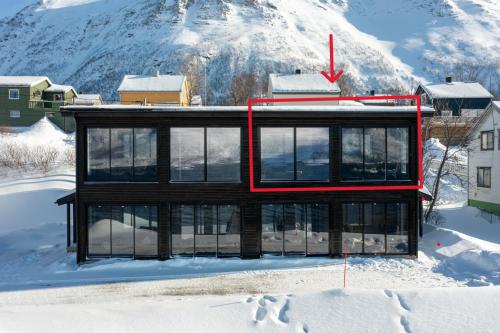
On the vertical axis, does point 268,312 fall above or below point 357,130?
below

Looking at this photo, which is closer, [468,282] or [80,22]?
[468,282]

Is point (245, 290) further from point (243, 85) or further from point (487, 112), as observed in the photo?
point (243, 85)

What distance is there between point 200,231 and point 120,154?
4870mm

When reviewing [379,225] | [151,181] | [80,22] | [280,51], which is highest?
[80,22]

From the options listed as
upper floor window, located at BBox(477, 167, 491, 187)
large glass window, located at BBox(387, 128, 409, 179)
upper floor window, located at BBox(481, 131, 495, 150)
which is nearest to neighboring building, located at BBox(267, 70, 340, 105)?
upper floor window, located at BBox(481, 131, 495, 150)

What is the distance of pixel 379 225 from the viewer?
1862 cm

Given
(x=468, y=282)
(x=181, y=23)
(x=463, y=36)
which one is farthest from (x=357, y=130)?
(x=463, y=36)

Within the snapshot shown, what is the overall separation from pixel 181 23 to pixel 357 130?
109402mm

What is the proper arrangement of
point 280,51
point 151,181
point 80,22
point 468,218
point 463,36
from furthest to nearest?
point 80,22 < point 463,36 < point 280,51 < point 468,218 < point 151,181

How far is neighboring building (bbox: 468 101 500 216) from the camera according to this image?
2991 centimetres

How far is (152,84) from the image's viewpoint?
46.9m

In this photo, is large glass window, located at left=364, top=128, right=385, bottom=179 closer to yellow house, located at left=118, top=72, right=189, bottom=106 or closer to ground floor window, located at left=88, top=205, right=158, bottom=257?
ground floor window, located at left=88, top=205, right=158, bottom=257

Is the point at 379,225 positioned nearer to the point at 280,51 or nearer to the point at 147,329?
the point at 147,329

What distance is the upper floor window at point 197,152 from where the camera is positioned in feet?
60.4
